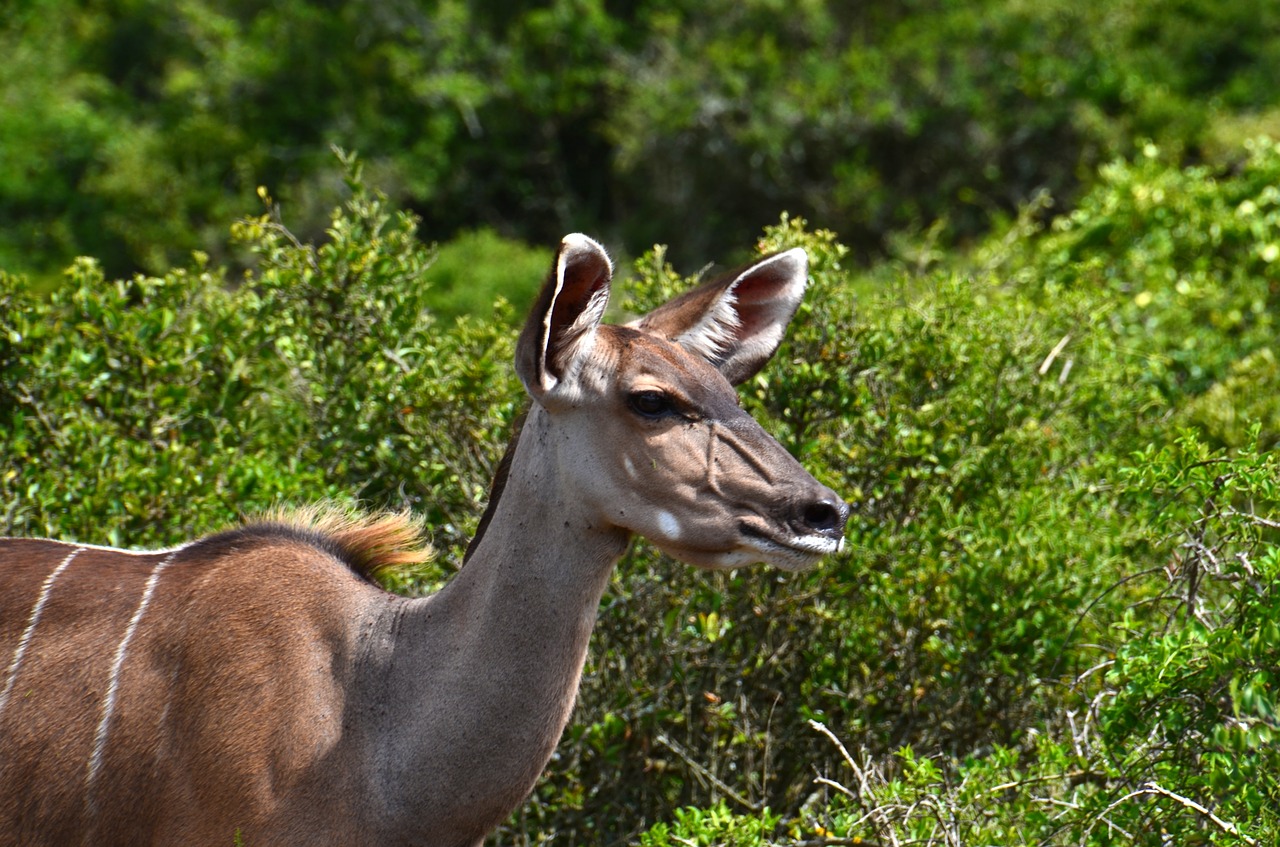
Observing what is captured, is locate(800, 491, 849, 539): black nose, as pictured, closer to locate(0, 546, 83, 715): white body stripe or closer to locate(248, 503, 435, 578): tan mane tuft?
locate(248, 503, 435, 578): tan mane tuft

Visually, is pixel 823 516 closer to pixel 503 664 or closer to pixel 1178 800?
pixel 503 664

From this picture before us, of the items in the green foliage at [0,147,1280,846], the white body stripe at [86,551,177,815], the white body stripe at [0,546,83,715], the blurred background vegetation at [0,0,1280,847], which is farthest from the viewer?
the green foliage at [0,147,1280,846]

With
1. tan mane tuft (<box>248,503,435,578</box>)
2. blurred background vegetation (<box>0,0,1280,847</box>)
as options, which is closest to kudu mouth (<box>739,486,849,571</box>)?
blurred background vegetation (<box>0,0,1280,847</box>)

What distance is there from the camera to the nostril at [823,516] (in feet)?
11.8

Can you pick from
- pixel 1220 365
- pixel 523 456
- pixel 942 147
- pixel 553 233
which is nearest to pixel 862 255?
pixel 942 147

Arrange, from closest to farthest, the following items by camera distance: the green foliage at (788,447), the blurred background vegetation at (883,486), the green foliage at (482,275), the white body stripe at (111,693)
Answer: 1. the white body stripe at (111,693)
2. the blurred background vegetation at (883,486)
3. the green foliage at (788,447)
4. the green foliage at (482,275)

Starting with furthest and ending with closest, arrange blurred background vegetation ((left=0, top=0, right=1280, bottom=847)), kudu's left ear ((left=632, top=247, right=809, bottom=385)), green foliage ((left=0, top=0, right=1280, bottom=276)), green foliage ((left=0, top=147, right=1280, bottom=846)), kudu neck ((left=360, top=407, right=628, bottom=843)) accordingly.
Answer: green foliage ((left=0, top=0, right=1280, bottom=276)) < green foliage ((left=0, top=147, right=1280, bottom=846)) < blurred background vegetation ((left=0, top=0, right=1280, bottom=847)) < kudu's left ear ((left=632, top=247, right=809, bottom=385)) < kudu neck ((left=360, top=407, right=628, bottom=843))

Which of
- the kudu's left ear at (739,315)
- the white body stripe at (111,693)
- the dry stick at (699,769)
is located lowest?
the dry stick at (699,769)

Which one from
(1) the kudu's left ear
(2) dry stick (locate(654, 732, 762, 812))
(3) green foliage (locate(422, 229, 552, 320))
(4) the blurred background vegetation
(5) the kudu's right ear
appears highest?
(5) the kudu's right ear

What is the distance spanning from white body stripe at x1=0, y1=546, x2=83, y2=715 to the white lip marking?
1739mm

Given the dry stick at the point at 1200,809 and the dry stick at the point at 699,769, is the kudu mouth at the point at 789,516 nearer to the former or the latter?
the dry stick at the point at 1200,809

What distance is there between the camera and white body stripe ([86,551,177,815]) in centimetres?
384

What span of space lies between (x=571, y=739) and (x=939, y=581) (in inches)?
60.9

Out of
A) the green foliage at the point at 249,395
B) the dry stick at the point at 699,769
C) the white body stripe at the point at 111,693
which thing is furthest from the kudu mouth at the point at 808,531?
the green foliage at the point at 249,395
